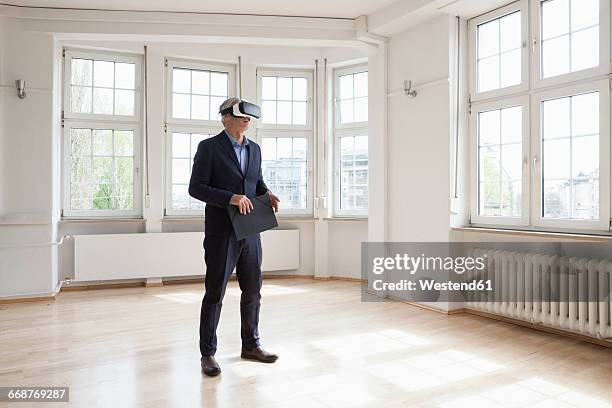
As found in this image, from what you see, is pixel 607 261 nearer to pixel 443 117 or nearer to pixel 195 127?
pixel 443 117

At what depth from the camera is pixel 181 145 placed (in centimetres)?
579

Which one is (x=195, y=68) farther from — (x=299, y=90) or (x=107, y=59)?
(x=299, y=90)

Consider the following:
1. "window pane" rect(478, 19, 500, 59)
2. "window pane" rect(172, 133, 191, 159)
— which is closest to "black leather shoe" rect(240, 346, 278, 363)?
"window pane" rect(478, 19, 500, 59)

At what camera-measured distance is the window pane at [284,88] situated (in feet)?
20.0

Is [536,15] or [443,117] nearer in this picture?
[536,15]

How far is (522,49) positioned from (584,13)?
19.9 inches

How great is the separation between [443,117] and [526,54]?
83 centimetres

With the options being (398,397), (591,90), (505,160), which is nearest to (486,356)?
(398,397)

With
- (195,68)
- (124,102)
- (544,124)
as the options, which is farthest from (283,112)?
(544,124)

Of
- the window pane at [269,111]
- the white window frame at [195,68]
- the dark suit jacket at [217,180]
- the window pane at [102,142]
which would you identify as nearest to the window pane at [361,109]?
the window pane at [269,111]

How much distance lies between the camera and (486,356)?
3.05m

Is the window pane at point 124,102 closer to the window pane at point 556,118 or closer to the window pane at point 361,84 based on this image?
the window pane at point 361,84

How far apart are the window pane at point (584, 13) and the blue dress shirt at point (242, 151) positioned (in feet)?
8.79
